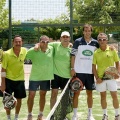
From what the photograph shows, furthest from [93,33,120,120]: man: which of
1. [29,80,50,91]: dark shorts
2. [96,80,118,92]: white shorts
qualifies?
[29,80,50,91]: dark shorts

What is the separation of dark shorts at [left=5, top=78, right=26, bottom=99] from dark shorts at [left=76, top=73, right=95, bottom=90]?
3.97 feet

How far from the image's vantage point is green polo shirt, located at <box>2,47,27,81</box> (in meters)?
6.66

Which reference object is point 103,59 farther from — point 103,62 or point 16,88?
point 16,88

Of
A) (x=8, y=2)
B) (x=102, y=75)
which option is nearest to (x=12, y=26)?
(x=8, y=2)

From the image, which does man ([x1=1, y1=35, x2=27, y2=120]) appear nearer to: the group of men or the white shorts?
the group of men

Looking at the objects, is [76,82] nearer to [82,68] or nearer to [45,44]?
[82,68]

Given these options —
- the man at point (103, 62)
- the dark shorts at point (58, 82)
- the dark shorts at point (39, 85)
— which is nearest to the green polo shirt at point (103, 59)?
the man at point (103, 62)

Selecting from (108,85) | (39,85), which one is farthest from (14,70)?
(108,85)

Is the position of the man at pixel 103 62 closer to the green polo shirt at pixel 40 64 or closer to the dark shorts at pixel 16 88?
the green polo shirt at pixel 40 64

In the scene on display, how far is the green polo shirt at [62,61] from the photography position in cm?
704

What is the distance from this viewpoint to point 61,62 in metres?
7.05

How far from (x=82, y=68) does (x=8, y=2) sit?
439 centimetres

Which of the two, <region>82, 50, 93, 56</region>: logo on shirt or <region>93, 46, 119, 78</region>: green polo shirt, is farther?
<region>82, 50, 93, 56</region>: logo on shirt

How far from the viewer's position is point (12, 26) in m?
10.5
